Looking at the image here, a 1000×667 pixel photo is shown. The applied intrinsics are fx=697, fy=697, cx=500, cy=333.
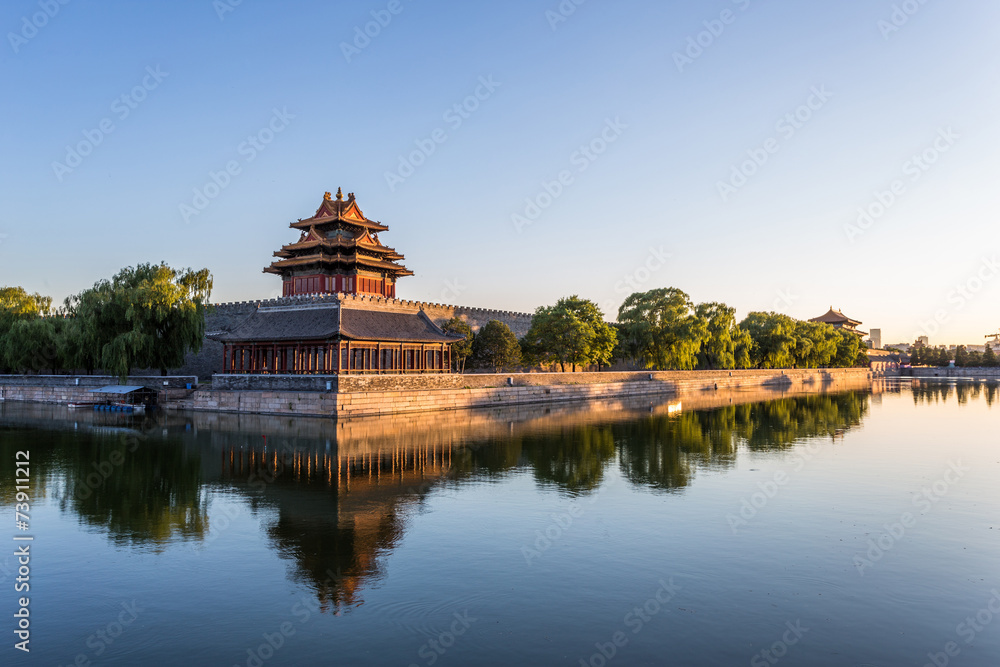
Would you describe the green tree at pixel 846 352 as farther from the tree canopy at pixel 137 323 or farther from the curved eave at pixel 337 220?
the tree canopy at pixel 137 323

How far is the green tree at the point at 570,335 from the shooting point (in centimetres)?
4416

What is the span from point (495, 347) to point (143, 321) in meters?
19.4

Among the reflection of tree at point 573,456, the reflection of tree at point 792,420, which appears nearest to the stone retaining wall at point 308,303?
the reflection of tree at point 573,456

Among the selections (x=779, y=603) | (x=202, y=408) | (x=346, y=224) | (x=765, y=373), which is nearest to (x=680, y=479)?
(x=779, y=603)

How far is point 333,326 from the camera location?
3225cm

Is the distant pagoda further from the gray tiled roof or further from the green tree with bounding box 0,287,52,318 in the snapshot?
the green tree with bounding box 0,287,52,318

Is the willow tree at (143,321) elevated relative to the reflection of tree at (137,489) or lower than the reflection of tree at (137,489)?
elevated

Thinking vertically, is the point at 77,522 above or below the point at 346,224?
below

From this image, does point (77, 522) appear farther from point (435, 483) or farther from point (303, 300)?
point (303, 300)

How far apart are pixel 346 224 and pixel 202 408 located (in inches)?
523

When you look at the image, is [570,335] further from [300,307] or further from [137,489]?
[137,489]

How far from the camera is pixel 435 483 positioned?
Result: 15031 millimetres

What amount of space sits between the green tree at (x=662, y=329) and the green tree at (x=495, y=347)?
38.0ft

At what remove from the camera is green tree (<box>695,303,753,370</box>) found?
55094mm
